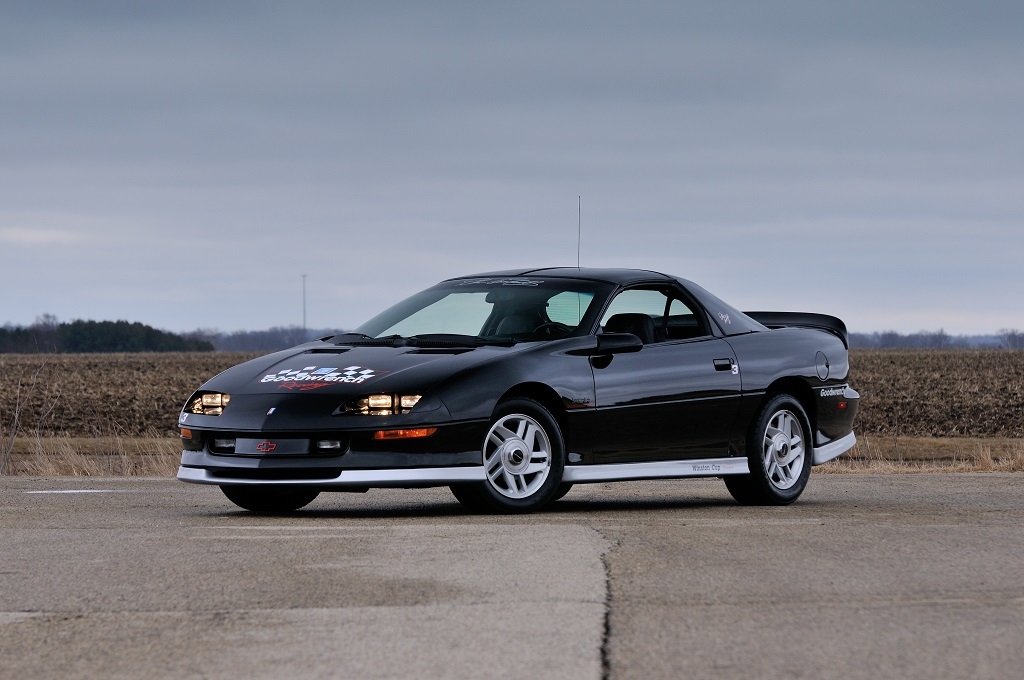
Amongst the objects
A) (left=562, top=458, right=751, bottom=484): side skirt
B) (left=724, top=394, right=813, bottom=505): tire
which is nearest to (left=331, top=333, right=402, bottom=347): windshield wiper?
(left=562, top=458, right=751, bottom=484): side skirt

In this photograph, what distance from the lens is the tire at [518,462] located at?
9547 millimetres

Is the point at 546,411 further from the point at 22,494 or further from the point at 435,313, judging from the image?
the point at 22,494

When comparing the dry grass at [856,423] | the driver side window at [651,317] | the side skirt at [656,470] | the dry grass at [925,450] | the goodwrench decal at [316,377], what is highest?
the driver side window at [651,317]

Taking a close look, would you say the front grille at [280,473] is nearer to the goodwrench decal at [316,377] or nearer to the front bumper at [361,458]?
the front bumper at [361,458]

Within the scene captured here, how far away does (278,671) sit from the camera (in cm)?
491

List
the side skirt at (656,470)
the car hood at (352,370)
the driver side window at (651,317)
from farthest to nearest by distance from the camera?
the driver side window at (651,317) → the side skirt at (656,470) → the car hood at (352,370)

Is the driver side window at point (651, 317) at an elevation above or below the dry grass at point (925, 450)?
above

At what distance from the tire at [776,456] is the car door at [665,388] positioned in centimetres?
28

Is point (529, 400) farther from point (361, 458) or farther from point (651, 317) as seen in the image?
point (651, 317)

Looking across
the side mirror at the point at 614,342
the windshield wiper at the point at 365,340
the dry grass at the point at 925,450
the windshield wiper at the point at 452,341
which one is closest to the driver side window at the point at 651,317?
the side mirror at the point at 614,342

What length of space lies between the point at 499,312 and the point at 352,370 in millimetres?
1329

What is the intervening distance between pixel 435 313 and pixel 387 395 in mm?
1576

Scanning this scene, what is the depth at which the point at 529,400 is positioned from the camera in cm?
969

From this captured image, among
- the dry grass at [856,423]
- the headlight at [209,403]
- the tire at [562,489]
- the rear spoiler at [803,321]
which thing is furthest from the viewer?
the dry grass at [856,423]
